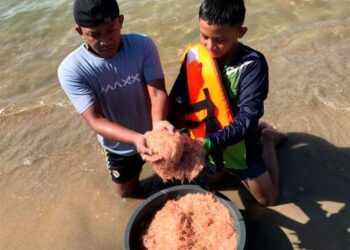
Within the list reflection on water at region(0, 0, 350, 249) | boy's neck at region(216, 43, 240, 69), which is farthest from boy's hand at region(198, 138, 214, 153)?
reflection on water at region(0, 0, 350, 249)

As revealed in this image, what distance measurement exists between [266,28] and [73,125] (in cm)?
319

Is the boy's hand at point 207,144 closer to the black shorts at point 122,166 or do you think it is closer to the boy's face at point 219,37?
the boy's face at point 219,37

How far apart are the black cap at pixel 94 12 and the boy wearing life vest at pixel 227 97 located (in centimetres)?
63

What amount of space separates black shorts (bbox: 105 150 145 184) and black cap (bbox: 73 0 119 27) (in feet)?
4.09

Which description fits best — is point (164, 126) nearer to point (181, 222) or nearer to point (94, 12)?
point (181, 222)

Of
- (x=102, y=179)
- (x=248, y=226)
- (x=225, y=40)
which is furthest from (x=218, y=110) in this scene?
(x=102, y=179)

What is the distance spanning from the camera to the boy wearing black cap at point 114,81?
3.20 metres

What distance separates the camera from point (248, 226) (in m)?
3.48

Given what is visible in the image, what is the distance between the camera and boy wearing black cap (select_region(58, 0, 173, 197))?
3.20m

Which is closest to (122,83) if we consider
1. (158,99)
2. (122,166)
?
(158,99)

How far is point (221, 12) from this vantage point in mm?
3105

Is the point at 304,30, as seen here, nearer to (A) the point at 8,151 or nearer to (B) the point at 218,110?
(B) the point at 218,110

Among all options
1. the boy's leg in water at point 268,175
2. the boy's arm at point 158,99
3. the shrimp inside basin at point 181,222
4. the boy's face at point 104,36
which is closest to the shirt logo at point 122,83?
the boy's arm at point 158,99

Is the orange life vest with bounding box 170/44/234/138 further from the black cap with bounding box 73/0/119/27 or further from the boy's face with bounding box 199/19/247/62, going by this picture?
the black cap with bounding box 73/0/119/27
